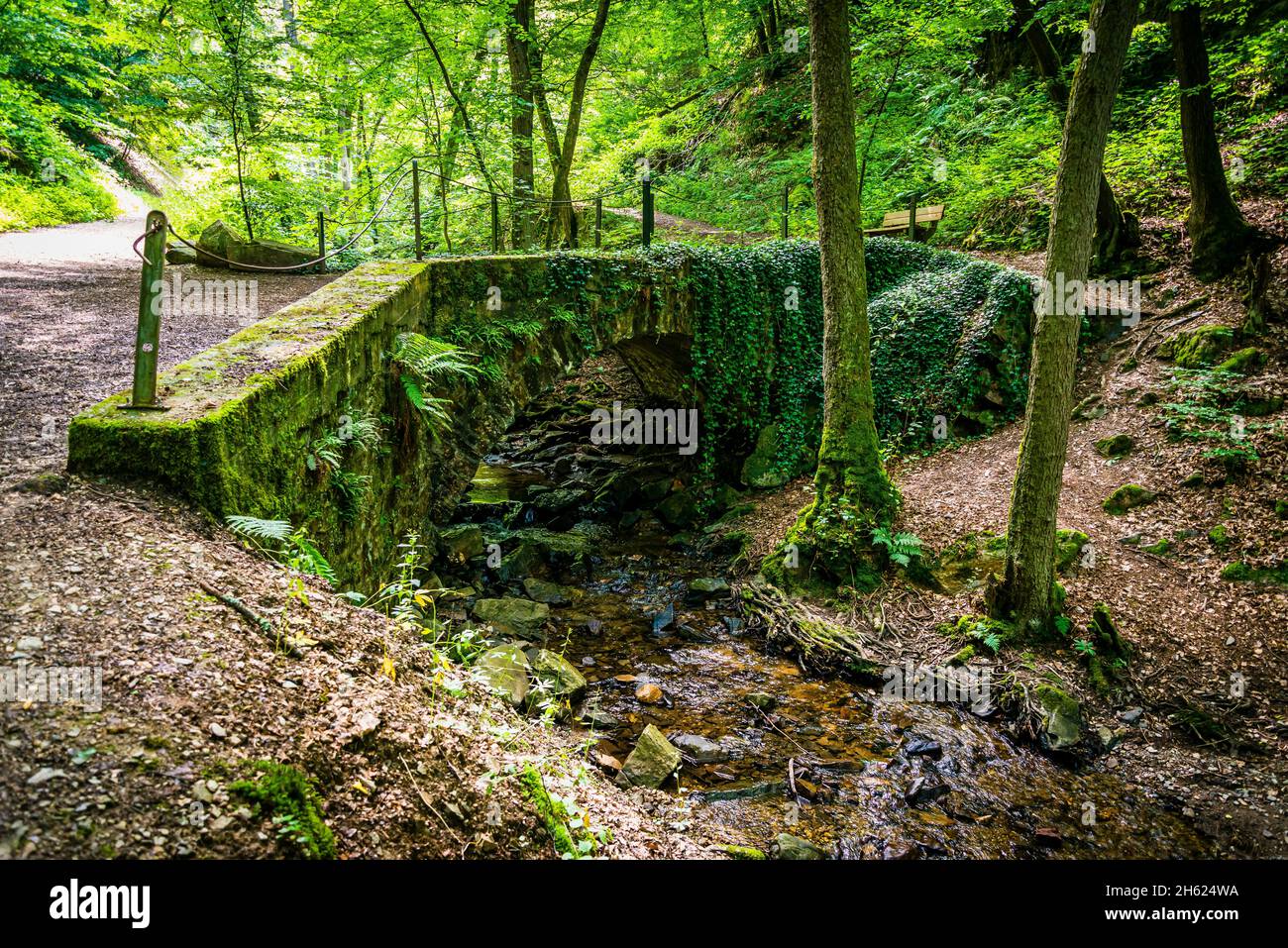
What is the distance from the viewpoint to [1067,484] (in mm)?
8492

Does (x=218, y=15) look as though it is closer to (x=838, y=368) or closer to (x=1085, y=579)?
(x=838, y=368)

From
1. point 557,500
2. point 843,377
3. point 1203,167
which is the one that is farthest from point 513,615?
point 1203,167

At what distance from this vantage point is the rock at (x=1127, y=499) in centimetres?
777

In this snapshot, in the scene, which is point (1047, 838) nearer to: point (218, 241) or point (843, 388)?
point (843, 388)

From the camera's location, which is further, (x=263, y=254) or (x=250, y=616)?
(x=263, y=254)

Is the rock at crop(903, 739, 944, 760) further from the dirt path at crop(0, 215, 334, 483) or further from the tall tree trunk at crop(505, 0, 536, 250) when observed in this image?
the tall tree trunk at crop(505, 0, 536, 250)

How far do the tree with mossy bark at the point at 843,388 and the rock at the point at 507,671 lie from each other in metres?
3.62

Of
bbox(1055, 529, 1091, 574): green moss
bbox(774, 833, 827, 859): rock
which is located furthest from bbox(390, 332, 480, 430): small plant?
bbox(1055, 529, 1091, 574): green moss

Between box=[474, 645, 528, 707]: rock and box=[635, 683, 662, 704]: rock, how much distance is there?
45.3 inches

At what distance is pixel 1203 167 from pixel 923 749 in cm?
896

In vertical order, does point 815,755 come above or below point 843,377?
below

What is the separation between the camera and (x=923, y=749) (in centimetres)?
570

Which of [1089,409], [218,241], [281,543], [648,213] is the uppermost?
[648,213]

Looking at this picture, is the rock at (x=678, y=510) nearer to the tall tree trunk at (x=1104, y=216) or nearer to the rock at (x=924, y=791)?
the rock at (x=924, y=791)
